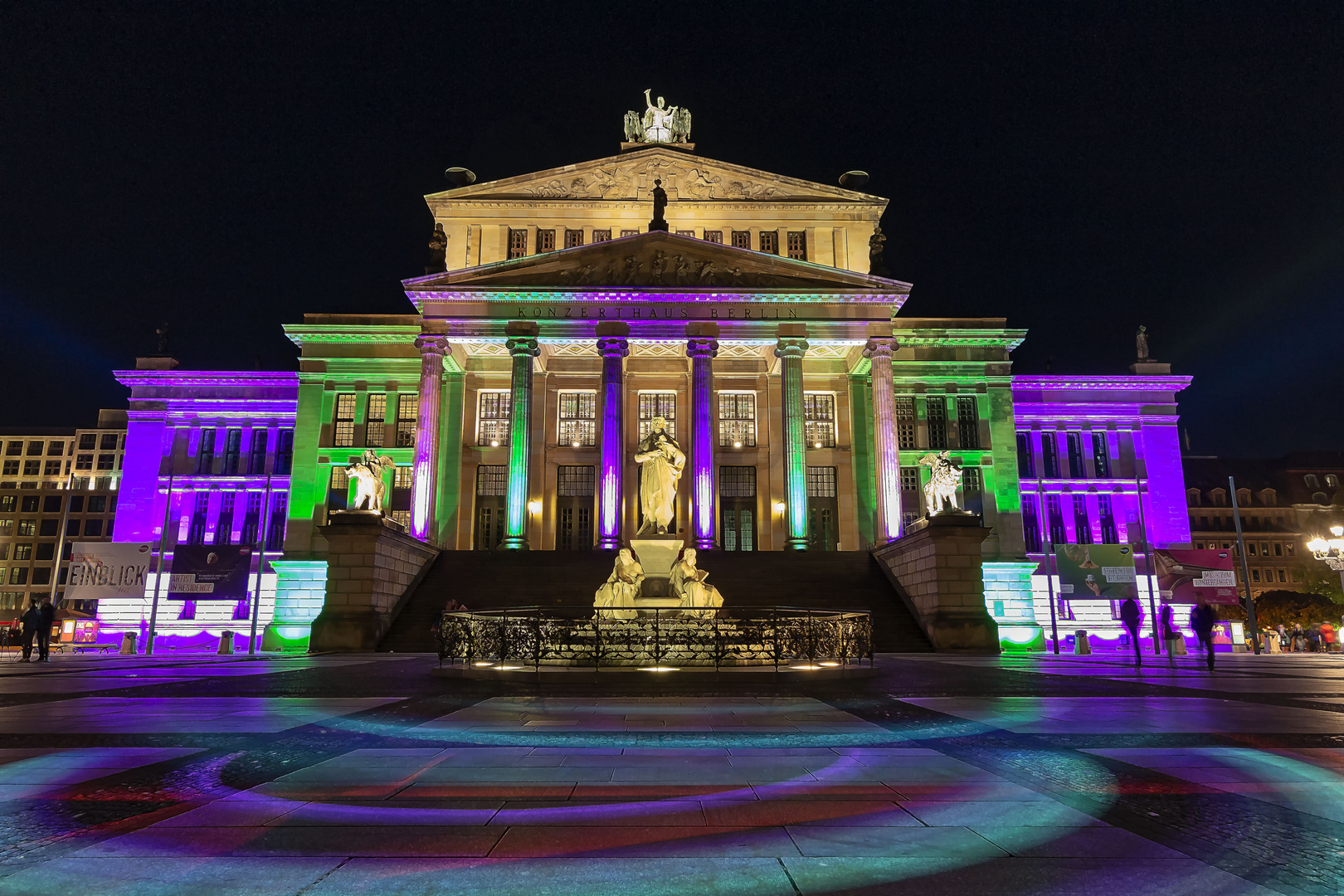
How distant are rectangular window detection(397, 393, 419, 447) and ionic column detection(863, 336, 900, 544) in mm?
27010

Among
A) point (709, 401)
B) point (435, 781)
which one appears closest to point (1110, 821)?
point (435, 781)

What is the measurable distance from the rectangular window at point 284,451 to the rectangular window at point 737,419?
91.0 ft

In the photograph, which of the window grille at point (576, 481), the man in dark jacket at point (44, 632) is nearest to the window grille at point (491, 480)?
the window grille at point (576, 481)

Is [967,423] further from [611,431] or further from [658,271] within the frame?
[611,431]

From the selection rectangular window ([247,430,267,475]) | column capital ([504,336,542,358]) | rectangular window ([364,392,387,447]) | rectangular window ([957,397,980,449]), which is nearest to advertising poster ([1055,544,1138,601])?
rectangular window ([957,397,980,449])

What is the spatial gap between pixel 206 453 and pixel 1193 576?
199ft

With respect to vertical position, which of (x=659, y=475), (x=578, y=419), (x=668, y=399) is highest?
(x=668, y=399)

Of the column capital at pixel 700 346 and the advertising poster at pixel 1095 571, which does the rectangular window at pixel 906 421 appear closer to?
the advertising poster at pixel 1095 571

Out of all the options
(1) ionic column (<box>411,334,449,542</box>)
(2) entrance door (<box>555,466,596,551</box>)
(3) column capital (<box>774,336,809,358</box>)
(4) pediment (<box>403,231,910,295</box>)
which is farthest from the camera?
(2) entrance door (<box>555,466,596,551</box>)

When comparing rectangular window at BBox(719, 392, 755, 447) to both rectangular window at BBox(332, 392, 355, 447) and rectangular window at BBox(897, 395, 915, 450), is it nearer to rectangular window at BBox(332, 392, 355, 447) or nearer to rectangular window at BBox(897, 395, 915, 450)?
rectangular window at BBox(897, 395, 915, 450)

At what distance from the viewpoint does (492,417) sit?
166 feet

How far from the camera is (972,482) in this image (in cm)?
5056

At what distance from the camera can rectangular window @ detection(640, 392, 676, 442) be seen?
50562 mm

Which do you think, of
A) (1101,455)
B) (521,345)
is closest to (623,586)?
(521,345)
